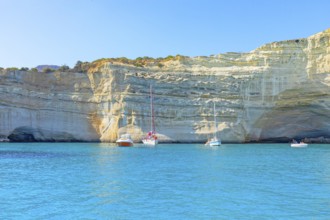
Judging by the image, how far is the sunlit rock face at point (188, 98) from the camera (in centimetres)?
4659

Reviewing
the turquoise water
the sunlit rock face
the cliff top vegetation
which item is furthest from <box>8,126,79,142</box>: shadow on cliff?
the turquoise water

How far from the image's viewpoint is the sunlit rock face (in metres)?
46.6

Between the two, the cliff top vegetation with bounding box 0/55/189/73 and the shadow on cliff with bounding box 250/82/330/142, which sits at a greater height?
the cliff top vegetation with bounding box 0/55/189/73

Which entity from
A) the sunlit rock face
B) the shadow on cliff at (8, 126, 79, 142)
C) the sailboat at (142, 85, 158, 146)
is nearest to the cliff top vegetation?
the sunlit rock face

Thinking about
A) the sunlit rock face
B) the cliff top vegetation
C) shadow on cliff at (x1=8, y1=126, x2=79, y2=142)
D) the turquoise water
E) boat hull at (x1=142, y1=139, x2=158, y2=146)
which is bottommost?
the turquoise water

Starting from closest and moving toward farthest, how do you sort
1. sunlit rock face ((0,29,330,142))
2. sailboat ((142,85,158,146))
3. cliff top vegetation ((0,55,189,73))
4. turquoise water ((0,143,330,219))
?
turquoise water ((0,143,330,219))
sailboat ((142,85,158,146))
sunlit rock face ((0,29,330,142))
cliff top vegetation ((0,55,189,73))

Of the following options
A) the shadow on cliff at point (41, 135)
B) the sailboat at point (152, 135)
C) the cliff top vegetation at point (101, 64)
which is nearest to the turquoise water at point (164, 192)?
the sailboat at point (152, 135)

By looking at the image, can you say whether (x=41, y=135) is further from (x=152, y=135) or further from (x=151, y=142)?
(x=151, y=142)

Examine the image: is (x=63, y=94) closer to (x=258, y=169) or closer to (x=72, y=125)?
(x=72, y=125)

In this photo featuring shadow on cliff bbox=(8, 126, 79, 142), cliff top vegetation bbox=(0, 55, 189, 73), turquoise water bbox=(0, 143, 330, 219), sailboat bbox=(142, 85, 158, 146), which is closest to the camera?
turquoise water bbox=(0, 143, 330, 219)

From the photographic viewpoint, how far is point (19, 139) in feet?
184

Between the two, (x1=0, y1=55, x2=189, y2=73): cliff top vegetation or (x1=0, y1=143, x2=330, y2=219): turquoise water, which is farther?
(x1=0, y1=55, x2=189, y2=73): cliff top vegetation

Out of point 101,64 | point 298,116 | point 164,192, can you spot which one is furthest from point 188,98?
point 164,192

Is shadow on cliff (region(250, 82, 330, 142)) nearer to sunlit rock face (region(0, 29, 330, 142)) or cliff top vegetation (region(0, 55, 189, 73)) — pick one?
sunlit rock face (region(0, 29, 330, 142))
